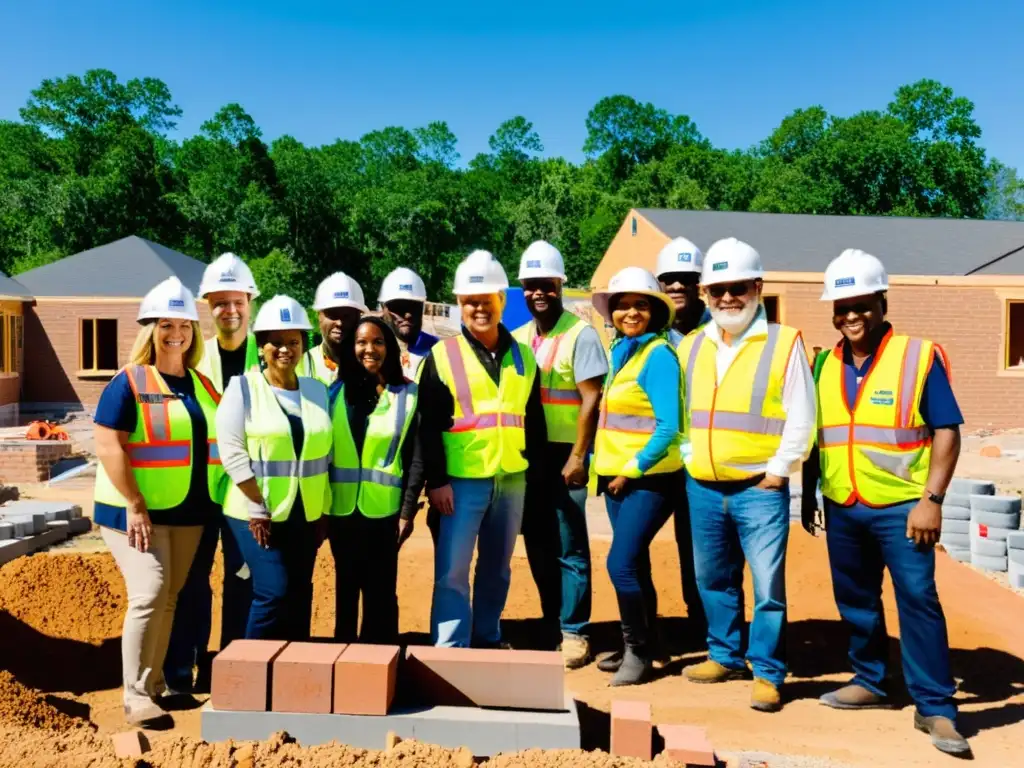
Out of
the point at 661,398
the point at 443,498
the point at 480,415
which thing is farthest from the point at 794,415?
the point at 443,498

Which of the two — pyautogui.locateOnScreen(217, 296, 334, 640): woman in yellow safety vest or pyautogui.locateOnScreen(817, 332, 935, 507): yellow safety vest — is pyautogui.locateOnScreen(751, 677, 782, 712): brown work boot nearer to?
pyautogui.locateOnScreen(817, 332, 935, 507): yellow safety vest

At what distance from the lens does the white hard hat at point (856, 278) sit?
4.46 meters

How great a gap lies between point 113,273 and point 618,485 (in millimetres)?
21340

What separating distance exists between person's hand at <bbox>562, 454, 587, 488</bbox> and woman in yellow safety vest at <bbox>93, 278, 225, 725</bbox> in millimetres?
1819

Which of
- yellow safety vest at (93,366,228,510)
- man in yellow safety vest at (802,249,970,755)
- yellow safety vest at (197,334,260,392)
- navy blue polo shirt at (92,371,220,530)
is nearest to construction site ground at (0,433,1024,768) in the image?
man in yellow safety vest at (802,249,970,755)

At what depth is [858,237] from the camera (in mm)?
24891

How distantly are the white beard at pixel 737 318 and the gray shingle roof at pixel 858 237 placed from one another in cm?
1747

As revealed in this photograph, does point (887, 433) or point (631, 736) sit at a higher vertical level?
point (887, 433)

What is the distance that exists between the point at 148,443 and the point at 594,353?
7.54 feet

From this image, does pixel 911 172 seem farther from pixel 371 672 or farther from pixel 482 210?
pixel 371 672

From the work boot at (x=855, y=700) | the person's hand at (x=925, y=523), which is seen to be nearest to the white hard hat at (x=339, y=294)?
the person's hand at (x=925, y=523)

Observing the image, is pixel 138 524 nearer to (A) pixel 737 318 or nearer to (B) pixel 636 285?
(B) pixel 636 285

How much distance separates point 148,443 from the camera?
172 inches

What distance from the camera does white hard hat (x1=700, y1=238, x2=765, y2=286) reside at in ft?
15.6
